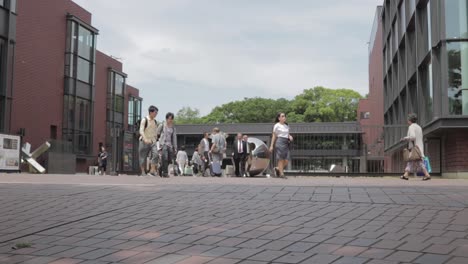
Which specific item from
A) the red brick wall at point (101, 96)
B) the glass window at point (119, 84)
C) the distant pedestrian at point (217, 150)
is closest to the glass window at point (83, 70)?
the red brick wall at point (101, 96)

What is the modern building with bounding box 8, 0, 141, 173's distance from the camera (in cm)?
3388

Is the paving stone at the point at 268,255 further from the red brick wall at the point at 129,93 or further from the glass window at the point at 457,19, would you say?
the red brick wall at the point at 129,93

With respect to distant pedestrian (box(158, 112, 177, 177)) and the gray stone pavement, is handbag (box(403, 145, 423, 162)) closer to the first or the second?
the gray stone pavement

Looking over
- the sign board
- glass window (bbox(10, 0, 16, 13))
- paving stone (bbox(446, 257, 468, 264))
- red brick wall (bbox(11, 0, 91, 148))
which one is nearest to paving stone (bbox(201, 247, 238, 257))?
paving stone (bbox(446, 257, 468, 264))

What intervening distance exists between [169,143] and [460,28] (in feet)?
32.9

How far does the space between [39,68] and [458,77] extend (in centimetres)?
2665

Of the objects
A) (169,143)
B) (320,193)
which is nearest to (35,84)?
(169,143)

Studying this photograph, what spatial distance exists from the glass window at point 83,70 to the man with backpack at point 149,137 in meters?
27.2

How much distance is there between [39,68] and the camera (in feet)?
118

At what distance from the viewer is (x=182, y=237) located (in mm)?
5637

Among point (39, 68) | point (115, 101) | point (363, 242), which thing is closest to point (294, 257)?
point (363, 242)

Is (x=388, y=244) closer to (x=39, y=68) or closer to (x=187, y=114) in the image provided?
(x=39, y=68)

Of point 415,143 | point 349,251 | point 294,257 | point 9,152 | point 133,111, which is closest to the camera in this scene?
point 294,257

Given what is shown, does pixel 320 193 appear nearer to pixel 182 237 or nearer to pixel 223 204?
pixel 223 204
